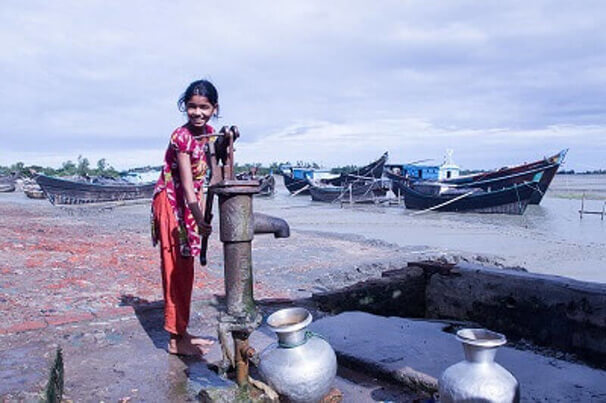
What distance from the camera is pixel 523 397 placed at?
2.13 meters

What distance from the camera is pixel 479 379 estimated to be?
5.53 feet

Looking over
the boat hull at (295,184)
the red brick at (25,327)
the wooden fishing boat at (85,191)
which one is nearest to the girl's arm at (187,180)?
the red brick at (25,327)

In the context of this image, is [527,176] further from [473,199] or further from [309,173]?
[309,173]

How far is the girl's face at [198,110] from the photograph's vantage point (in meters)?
2.50

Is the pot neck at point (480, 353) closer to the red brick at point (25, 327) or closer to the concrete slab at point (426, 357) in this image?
the concrete slab at point (426, 357)

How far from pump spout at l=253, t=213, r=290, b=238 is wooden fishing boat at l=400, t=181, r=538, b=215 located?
19.9 metres

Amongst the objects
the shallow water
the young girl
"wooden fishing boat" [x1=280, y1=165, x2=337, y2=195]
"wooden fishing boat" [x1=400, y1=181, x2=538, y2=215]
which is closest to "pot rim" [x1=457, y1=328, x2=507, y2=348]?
the young girl

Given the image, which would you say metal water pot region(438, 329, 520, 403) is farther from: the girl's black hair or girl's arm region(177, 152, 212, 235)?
the girl's black hair

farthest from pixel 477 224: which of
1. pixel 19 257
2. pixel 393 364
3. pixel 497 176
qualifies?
pixel 393 364

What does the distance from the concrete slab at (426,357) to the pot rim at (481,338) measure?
526mm

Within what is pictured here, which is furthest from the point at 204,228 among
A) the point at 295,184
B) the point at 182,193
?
the point at 295,184

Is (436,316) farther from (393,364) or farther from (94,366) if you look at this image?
(94,366)

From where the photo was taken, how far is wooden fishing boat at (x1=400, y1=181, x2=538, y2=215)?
20.4 meters

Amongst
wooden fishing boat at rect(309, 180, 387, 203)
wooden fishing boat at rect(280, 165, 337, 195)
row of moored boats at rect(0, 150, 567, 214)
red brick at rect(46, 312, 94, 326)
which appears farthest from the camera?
wooden fishing boat at rect(280, 165, 337, 195)
